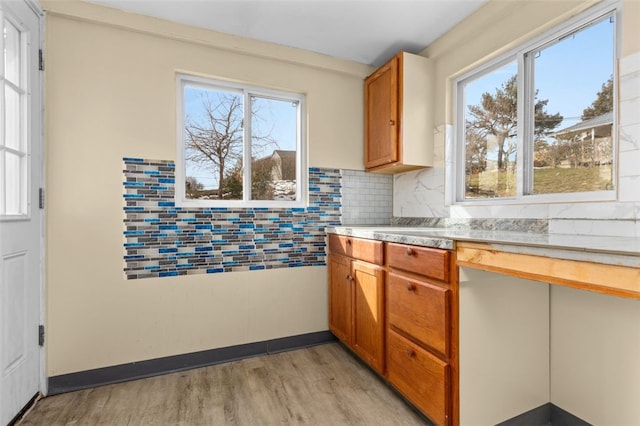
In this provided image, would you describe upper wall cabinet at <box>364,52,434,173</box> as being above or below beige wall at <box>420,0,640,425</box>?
above

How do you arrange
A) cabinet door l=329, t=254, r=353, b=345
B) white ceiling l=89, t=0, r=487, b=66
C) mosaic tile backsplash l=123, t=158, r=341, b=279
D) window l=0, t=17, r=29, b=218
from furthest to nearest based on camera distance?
cabinet door l=329, t=254, r=353, b=345 → mosaic tile backsplash l=123, t=158, r=341, b=279 → white ceiling l=89, t=0, r=487, b=66 → window l=0, t=17, r=29, b=218

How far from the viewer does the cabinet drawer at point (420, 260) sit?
1483 mm

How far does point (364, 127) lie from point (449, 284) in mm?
1867

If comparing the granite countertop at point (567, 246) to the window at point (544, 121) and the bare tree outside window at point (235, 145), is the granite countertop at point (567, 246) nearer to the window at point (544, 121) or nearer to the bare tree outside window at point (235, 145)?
the window at point (544, 121)

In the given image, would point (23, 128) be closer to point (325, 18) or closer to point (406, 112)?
point (325, 18)

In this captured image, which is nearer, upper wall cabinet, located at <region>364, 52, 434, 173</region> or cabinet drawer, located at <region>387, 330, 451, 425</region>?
cabinet drawer, located at <region>387, 330, 451, 425</region>

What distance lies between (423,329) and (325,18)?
6.90 feet

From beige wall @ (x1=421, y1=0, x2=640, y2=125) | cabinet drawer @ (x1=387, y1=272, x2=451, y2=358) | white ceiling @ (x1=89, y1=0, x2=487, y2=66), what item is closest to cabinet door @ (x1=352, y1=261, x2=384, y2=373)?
cabinet drawer @ (x1=387, y1=272, x2=451, y2=358)

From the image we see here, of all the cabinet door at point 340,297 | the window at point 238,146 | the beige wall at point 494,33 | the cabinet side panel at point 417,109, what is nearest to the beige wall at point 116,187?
the window at point 238,146

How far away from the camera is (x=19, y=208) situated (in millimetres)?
1769

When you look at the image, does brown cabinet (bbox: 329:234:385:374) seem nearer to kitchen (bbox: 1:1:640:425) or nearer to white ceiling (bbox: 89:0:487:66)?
kitchen (bbox: 1:1:640:425)

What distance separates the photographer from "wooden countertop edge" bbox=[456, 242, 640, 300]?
908mm

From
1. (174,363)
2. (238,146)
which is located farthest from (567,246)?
(174,363)

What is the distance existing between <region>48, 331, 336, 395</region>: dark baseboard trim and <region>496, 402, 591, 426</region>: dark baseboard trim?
1464 millimetres
